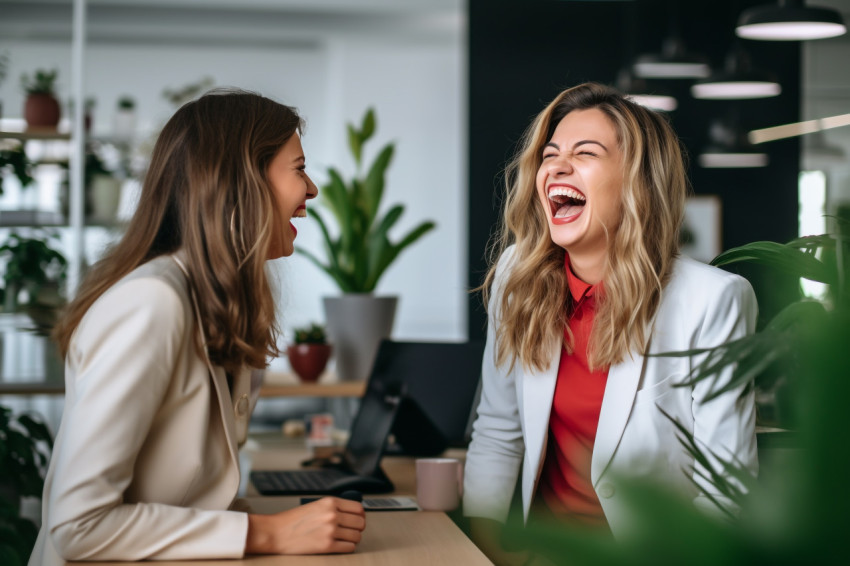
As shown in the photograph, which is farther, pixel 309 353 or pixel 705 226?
pixel 705 226

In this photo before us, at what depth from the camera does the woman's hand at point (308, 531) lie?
123 cm

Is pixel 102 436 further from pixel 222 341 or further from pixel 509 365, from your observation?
pixel 509 365

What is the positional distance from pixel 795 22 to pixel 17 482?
290 centimetres

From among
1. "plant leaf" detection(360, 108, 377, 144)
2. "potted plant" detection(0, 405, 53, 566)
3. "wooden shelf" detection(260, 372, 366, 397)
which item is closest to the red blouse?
"potted plant" detection(0, 405, 53, 566)

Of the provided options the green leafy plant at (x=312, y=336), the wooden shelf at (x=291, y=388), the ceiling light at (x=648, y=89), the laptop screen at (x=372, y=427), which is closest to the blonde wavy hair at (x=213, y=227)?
the laptop screen at (x=372, y=427)

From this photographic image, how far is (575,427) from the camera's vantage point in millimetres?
1717

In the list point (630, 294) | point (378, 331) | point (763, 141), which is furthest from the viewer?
point (763, 141)

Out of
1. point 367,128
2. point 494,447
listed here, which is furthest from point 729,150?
point 494,447

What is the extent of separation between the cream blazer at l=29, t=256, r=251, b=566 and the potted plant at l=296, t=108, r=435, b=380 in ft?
5.77

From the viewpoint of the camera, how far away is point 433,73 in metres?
6.40

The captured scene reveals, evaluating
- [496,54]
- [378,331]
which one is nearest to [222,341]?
[378,331]

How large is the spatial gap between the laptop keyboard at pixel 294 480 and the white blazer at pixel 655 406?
0.31 metres

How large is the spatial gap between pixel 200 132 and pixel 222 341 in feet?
1.08

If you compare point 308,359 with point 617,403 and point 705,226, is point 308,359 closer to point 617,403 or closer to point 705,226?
point 617,403
